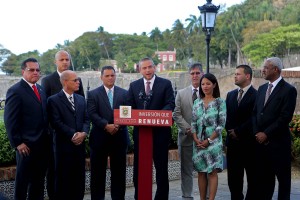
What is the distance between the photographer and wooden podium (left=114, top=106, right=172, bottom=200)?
15.1ft

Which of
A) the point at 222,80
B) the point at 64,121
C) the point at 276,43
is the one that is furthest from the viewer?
the point at 276,43

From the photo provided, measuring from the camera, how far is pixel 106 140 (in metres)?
5.90

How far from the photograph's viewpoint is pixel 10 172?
6.28 m

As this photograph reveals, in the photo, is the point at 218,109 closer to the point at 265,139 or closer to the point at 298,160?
the point at 265,139

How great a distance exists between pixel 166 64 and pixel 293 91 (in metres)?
91.5

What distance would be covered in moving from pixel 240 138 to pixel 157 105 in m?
1.17

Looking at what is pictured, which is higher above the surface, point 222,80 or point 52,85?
point 222,80

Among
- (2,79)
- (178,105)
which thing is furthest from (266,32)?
(178,105)

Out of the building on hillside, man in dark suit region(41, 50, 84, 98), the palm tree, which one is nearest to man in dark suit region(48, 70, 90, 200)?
man in dark suit region(41, 50, 84, 98)

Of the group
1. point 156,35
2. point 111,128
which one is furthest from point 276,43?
point 156,35

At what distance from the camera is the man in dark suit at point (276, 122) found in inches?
216

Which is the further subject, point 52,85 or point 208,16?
point 208,16

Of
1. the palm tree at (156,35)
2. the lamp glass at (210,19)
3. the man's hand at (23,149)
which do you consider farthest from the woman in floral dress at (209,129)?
the palm tree at (156,35)

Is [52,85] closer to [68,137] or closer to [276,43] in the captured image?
[68,137]
